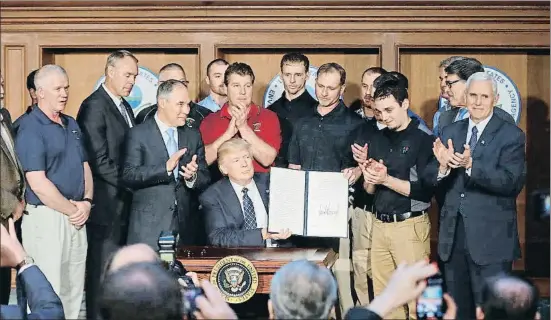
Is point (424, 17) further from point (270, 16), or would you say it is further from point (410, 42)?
point (270, 16)

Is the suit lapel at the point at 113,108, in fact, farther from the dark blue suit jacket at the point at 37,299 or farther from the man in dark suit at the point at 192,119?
the dark blue suit jacket at the point at 37,299

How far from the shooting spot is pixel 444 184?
558 centimetres

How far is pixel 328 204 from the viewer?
18.7 feet

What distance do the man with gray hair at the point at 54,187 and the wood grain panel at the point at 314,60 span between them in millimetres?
1923

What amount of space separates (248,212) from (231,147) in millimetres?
343

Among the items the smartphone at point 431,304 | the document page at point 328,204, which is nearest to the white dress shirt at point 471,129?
the document page at point 328,204

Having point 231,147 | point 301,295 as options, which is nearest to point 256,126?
point 231,147

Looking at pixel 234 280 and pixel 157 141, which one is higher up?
pixel 157 141

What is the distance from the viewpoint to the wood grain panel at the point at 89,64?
7637mm

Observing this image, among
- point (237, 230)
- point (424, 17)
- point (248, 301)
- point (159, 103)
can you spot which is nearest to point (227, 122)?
point (159, 103)

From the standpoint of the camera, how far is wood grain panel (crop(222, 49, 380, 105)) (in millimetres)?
7555

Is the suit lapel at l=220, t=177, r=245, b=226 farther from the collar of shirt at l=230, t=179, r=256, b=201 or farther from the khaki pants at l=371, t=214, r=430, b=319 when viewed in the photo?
the khaki pants at l=371, t=214, r=430, b=319

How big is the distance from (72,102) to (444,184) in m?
3.14

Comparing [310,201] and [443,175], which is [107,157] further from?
[443,175]
